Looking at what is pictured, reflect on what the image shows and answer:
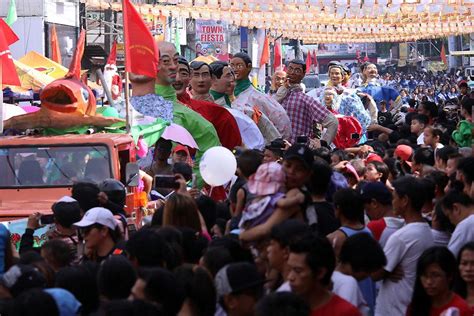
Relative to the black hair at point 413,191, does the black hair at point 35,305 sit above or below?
below

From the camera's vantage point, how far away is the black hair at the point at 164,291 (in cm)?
674

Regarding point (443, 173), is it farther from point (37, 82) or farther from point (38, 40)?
point (38, 40)

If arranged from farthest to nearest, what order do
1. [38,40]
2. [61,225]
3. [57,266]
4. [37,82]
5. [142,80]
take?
[38,40], [37,82], [142,80], [61,225], [57,266]

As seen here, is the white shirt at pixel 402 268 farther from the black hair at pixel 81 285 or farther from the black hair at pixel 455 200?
the black hair at pixel 81 285

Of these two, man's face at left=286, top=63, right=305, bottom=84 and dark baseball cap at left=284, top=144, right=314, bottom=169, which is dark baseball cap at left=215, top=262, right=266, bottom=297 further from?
man's face at left=286, top=63, right=305, bottom=84

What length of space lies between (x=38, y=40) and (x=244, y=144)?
1113 inches

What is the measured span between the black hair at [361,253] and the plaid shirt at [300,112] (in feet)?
33.6

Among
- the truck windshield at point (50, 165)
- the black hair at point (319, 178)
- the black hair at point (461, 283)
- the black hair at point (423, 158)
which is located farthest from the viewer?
the black hair at point (423, 158)

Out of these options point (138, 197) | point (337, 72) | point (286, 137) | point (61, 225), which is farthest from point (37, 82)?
point (61, 225)

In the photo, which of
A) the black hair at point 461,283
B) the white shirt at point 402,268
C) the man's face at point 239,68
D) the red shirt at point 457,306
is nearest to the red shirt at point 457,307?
the red shirt at point 457,306

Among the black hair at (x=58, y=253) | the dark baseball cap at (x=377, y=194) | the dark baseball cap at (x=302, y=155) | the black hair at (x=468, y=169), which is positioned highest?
the dark baseball cap at (x=302, y=155)

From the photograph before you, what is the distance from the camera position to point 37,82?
2803cm

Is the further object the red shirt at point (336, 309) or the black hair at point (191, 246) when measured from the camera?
the black hair at point (191, 246)

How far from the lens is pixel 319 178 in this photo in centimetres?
928
